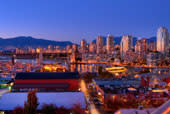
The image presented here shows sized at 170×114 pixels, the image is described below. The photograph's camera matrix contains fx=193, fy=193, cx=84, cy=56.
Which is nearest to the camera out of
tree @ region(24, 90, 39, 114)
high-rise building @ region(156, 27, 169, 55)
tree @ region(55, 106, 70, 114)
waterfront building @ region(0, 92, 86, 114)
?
tree @ region(24, 90, 39, 114)

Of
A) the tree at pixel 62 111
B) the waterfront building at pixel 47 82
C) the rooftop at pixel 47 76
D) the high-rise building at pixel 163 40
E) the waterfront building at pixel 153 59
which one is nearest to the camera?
the tree at pixel 62 111

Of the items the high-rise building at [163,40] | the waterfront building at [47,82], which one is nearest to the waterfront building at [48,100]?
the waterfront building at [47,82]

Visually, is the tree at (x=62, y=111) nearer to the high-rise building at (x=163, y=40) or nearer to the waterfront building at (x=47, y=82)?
the waterfront building at (x=47, y=82)

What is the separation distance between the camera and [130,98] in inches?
144

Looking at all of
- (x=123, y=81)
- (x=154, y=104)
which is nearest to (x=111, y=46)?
(x=123, y=81)

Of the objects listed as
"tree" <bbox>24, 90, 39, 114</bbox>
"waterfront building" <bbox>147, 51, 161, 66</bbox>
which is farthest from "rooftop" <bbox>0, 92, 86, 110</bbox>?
"waterfront building" <bbox>147, 51, 161, 66</bbox>

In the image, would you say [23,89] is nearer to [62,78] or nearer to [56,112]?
[62,78]

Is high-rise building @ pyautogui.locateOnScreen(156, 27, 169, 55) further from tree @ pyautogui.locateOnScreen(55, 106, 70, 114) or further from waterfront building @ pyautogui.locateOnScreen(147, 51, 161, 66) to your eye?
tree @ pyautogui.locateOnScreen(55, 106, 70, 114)

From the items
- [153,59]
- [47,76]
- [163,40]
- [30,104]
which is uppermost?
[163,40]

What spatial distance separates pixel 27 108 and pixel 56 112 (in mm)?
492

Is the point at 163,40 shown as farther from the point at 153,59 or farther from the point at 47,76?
the point at 47,76

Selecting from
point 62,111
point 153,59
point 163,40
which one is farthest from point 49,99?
point 163,40

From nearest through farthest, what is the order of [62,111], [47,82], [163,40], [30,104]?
[30,104]
[62,111]
[47,82]
[163,40]

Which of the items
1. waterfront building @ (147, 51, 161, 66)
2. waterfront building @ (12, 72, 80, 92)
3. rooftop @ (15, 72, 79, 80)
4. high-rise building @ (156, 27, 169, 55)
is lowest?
waterfront building @ (12, 72, 80, 92)
